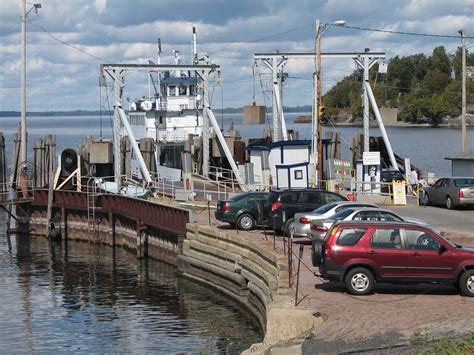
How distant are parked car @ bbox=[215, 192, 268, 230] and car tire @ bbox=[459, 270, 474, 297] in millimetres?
12928

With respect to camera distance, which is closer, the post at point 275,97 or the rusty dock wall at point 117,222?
the rusty dock wall at point 117,222

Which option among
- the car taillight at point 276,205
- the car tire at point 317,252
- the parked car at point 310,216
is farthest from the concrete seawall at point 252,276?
the car taillight at point 276,205

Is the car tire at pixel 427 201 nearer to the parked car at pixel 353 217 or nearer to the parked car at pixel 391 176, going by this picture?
the parked car at pixel 391 176

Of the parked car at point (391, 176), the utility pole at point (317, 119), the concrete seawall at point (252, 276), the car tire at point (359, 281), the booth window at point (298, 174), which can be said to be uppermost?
the utility pole at point (317, 119)

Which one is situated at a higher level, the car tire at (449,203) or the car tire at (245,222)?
the car tire at (449,203)

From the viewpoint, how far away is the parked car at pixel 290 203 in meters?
29.5

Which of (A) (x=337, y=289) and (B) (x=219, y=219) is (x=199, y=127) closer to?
(B) (x=219, y=219)

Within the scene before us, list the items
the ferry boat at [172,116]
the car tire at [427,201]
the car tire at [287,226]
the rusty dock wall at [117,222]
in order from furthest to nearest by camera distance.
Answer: the ferry boat at [172,116] < the car tire at [427,201] < the rusty dock wall at [117,222] < the car tire at [287,226]

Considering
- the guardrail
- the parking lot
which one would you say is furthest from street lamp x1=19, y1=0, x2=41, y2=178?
the parking lot

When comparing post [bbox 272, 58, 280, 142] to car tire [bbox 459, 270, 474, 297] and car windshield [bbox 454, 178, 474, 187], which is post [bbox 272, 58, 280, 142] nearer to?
car windshield [bbox 454, 178, 474, 187]

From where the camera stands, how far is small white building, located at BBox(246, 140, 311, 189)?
4122 centimetres

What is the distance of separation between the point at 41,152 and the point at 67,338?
27456mm

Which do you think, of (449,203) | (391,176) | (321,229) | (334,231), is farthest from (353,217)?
(391,176)

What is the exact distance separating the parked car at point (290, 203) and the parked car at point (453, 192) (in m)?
7.78
